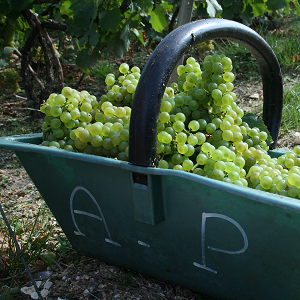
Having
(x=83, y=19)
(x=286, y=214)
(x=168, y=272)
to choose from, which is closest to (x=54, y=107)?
(x=168, y=272)

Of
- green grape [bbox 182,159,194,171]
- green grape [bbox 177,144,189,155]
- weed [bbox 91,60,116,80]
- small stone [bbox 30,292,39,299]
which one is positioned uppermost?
weed [bbox 91,60,116,80]

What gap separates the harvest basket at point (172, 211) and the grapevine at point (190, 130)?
99 millimetres

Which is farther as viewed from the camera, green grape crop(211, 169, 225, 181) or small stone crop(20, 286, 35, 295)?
small stone crop(20, 286, 35, 295)

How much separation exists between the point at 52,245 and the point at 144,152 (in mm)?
995

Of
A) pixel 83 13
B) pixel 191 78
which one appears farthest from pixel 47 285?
pixel 83 13

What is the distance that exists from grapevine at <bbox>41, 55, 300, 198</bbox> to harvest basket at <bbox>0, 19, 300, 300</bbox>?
10cm

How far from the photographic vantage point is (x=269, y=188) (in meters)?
0.90

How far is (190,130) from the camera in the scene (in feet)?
3.72

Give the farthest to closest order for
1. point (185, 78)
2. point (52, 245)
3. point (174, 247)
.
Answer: point (52, 245), point (185, 78), point (174, 247)

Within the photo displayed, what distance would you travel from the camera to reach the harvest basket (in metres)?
0.80

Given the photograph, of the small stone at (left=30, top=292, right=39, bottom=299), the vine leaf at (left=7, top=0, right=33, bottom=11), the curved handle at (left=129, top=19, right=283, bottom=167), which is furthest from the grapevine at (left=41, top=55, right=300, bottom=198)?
the vine leaf at (left=7, top=0, right=33, bottom=11)

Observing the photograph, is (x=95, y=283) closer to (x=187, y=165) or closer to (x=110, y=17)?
(x=187, y=165)

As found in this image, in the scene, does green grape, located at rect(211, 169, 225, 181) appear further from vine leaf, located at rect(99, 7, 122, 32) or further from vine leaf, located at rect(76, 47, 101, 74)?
vine leaf, located at rect(76, 47, 101, 74)

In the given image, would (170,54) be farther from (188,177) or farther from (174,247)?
(174,247)
